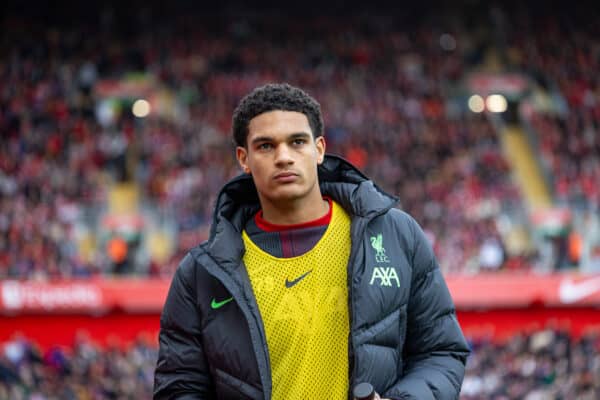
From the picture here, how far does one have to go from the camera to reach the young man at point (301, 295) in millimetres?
2596

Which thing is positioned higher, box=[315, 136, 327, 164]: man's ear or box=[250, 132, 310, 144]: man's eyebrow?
box=[250, 132, 310, 144]: man's eyebrow

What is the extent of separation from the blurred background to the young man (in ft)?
34.3

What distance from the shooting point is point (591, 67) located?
1067 inches

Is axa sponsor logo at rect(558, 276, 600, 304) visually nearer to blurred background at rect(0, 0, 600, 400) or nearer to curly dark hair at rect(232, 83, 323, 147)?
blurred background at rect(0, 0, 600, 400)

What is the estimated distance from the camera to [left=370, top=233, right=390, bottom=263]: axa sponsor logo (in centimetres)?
267

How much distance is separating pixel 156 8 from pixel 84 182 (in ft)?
33.7

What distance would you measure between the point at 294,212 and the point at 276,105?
0.33m

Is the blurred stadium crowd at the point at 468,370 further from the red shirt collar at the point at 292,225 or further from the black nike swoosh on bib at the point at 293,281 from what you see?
the black nike swoosh on bib at the point at 293,281

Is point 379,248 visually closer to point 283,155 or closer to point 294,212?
point 294,212

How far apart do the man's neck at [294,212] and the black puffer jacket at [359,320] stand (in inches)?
4.0

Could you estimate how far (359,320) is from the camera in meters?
2.54

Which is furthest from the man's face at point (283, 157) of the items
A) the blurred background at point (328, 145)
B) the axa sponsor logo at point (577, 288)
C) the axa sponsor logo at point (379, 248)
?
the axa sponsor logo at point (577, 288)

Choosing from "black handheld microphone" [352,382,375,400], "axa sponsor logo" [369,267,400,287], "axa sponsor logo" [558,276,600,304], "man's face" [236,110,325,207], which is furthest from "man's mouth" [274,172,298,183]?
"axa sponsor logo" [558,276,600,304]

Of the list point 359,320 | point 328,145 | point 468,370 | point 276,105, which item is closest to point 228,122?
point 328,145
